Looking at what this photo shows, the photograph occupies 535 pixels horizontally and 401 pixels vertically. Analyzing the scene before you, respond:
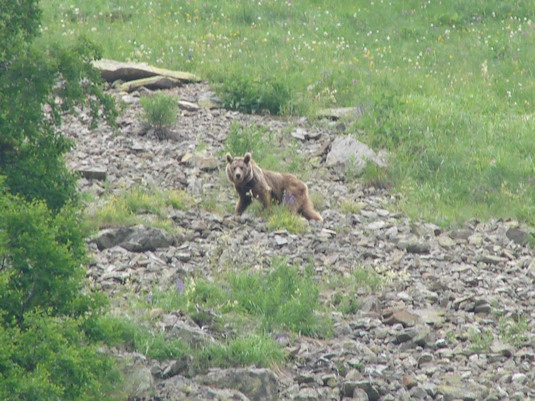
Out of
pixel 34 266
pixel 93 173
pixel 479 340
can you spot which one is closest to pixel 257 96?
pixel 93 173

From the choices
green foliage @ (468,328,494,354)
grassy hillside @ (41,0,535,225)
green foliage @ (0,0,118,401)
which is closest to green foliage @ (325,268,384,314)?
green foliage @ (468,328,494,354)

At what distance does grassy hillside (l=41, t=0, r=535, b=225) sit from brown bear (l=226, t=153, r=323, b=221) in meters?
1.95

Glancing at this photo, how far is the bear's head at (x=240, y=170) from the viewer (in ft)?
51.1

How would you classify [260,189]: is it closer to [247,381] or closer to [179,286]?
[179,286]

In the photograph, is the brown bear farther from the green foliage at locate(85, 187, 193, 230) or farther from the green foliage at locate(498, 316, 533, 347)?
the green foliage at locate(498, 316, 533, 347)

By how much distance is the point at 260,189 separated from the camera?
15797 millimetres

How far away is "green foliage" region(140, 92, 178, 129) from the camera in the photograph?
734 inches

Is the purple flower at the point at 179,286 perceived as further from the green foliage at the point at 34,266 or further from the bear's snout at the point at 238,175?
the bear's snout at the point at 238,175

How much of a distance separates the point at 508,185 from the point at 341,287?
5.88 metres

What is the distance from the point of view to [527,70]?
933 inches

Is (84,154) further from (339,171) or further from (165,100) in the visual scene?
(339,171)

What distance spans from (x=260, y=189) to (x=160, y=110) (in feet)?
12.5

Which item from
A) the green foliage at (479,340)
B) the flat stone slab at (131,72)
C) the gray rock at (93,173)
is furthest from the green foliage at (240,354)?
the flat stone slab at (131,72)

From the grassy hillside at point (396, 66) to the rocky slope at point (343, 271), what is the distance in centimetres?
115
